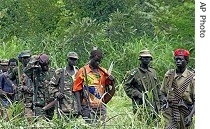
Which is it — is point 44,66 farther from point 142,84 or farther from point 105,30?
point 105,30

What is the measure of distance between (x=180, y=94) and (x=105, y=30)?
11364 millimetres

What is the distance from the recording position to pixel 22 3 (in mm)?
24625

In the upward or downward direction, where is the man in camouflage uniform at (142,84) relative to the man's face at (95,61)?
downward

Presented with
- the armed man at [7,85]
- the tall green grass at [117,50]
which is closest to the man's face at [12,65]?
the armed man at [7,85]

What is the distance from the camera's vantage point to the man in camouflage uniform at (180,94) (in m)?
8.85

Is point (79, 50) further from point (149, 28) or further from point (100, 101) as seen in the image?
point (100, 101)

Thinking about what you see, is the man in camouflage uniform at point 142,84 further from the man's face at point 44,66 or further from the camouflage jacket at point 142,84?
the man's face at point 44,66

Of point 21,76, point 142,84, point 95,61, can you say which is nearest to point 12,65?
point 21,76

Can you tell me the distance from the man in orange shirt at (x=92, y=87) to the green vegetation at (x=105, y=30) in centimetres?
344

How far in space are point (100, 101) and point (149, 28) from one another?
39.8 ft

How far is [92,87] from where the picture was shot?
9.62 m
